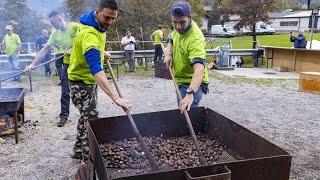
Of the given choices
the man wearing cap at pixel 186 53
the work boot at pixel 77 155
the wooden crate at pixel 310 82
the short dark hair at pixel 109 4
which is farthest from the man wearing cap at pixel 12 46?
the short dark hair at pixel 109 4

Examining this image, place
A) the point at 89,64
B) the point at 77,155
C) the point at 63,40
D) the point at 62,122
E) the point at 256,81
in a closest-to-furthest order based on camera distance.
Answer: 1. the point at 89,64
2. the point at 77,155
3. the point at 62,122
4. the point at 63,40
5. the point at 256,81

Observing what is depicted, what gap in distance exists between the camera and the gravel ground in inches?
172

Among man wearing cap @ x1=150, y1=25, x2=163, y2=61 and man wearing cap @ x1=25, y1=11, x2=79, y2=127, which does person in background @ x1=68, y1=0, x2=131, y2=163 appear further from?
man wearing cap @ x1=150, y1=25, x2=163, y2=61

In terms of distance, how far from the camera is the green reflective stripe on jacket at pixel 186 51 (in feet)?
10.9

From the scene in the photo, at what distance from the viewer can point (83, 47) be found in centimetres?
296

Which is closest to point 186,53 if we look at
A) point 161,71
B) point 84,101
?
point 84,101

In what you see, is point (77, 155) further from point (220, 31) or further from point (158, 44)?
point (220, 31)

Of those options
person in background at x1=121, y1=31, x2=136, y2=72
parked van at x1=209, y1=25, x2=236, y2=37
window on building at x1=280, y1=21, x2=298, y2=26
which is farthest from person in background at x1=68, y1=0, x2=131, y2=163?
window on building at x1=280, y1=21, x2=298, y2=26

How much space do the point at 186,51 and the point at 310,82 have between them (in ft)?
22.2

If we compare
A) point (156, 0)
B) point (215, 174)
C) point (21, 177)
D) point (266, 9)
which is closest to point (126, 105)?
point (215, 174)

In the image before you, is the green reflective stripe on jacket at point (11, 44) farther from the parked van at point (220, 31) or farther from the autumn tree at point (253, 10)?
the parked van at point (220, 31)

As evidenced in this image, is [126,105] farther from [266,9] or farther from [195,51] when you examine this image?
[266,9]

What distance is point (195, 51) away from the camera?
3311mm

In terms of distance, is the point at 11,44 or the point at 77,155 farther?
the point at 11,44
